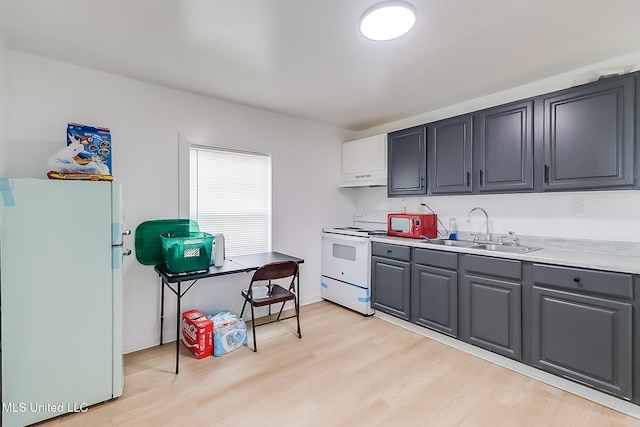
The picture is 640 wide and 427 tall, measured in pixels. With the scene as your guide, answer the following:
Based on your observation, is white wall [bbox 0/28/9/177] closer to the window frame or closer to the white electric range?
the window frame

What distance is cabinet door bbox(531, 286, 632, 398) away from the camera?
5.96ft

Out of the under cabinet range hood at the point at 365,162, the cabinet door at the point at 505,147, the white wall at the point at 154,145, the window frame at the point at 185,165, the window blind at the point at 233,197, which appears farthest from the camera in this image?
the under cabinet range hood at the point at 365,162

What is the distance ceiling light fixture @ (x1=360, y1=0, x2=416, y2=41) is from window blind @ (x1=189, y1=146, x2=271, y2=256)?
1964 millimetres

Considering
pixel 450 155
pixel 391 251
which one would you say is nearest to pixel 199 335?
pixel 391 251

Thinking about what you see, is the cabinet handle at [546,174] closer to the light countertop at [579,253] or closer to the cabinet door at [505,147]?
the cabinet door at [505,147]

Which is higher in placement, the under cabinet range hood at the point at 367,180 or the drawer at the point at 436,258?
the under cabinet range hood at the point at 367,180

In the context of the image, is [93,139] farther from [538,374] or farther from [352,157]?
[538,374]

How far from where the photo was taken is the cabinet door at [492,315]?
2.26 metres

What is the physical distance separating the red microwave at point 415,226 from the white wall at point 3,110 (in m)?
3.42

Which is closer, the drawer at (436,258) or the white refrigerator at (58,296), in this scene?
the white refrigerator at (58,296)

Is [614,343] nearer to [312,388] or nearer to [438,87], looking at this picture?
[312,388]

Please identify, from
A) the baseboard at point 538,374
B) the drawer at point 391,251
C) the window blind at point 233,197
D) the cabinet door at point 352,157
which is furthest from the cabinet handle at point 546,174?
the window blind at point 233,197

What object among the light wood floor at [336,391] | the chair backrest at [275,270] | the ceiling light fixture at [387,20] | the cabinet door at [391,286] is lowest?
the light wood floor at [336,391]

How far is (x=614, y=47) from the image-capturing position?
2102 mm
